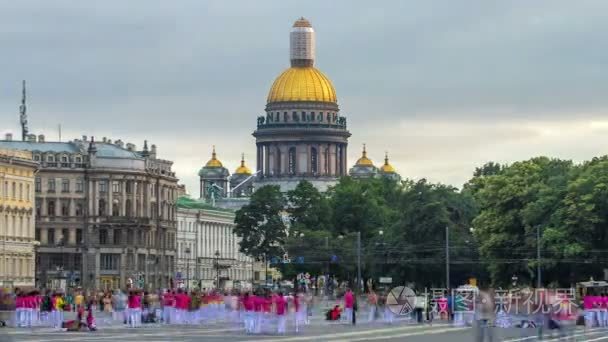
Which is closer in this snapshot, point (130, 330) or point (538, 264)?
point (130, 330)

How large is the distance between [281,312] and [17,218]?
102 metres

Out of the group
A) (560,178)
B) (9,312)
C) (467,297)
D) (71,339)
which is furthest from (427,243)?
(9,312)

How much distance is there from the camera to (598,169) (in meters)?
137

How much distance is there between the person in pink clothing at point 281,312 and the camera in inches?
3041

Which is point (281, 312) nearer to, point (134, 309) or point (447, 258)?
point (134, 309)

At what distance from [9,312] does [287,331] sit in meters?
30.9

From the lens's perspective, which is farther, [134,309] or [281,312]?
[134,309]

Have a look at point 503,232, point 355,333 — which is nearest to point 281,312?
point 355,333

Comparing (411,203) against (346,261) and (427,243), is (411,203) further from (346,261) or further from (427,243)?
(346,261)

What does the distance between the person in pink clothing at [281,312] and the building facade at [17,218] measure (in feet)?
311

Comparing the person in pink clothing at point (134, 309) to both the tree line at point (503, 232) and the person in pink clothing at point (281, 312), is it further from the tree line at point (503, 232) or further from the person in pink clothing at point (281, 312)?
the tree line at point (503, 232)

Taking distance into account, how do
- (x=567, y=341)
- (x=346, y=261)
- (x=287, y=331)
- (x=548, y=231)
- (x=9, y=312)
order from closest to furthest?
1. (x=9, y=312)
2. (x=567, y=341)
3. (x=287, y=331)
4. (x=548, y=231)
5. (x=346, y=261)

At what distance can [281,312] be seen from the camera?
77750 millimetres

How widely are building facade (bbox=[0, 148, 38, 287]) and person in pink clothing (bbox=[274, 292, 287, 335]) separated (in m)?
94.9
